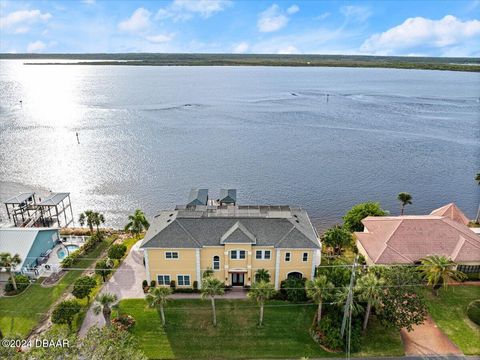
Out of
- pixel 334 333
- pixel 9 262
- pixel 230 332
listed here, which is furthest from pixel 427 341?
pixel 9 262

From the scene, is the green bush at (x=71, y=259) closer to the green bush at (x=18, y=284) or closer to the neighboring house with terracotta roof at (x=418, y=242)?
the green bush at (x=18, y=284)

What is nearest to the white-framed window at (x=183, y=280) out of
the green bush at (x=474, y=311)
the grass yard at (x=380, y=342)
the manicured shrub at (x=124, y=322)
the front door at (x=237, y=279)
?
the front door at (x=237, y=279)

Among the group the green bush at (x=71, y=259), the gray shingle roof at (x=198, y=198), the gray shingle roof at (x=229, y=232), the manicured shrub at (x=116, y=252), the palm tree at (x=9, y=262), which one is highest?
the gray shingle roof at (x=229, y=232)

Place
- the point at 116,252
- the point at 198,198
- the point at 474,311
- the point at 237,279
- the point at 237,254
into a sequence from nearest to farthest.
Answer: the point at 474,311 → the point at 237,254 → the point at 237,279 → the point at 116,252 → the point at 198,198

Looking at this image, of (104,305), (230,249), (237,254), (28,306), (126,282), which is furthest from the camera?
(126,282)

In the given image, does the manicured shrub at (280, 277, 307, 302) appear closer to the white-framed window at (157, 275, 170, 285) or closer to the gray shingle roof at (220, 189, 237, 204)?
the white-framed window at (157, 275, 170, 285)

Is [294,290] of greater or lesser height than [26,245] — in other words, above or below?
below

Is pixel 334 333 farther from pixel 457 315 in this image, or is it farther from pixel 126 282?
pixel 126 282

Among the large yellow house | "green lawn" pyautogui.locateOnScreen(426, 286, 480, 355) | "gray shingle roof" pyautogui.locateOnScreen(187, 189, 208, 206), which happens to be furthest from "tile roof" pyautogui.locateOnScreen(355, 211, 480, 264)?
"gray shingle roof" pyautogui.locateOnScreen(187, 189, 208, 206)
